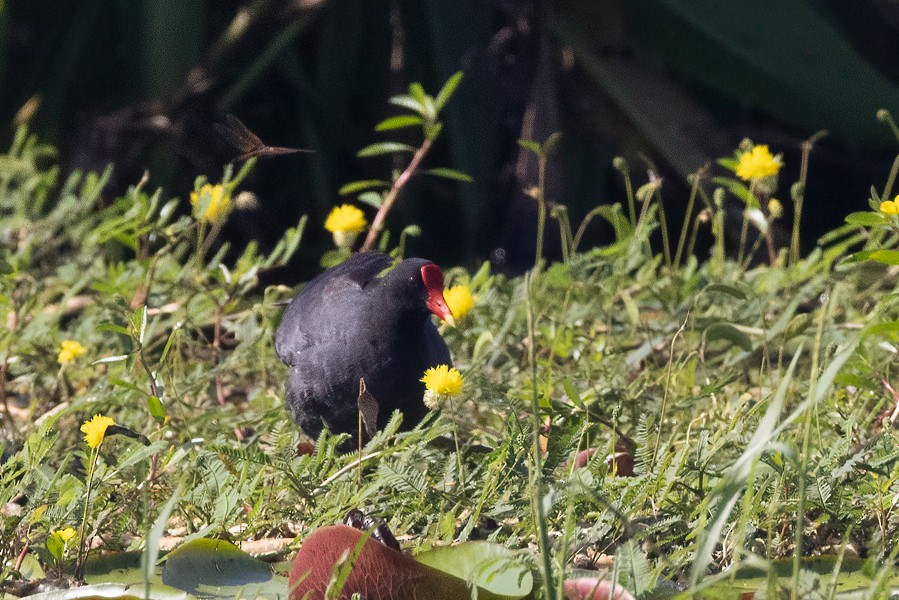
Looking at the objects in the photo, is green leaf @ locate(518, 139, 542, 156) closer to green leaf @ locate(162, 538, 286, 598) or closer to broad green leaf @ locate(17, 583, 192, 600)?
green leaf @ locate(162, 538, 286, 598)

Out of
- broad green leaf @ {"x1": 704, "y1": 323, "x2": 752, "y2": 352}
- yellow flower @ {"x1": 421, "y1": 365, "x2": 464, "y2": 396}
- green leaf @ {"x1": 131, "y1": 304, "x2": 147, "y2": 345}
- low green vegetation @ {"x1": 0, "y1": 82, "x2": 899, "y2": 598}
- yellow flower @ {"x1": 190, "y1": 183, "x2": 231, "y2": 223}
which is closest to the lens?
low green vegetation @ {"x1": 0, "y1": 82, "x2": 899, "y2": 598}

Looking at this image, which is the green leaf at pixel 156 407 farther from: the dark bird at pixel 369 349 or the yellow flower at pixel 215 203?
the yellow flower at pixel 215 203

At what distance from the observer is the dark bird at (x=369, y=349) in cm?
215

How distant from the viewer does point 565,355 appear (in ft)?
8.22

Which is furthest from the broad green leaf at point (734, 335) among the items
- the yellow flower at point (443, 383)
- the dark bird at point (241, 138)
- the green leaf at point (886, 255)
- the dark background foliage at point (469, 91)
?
the dark background foliage at point (469, 91)

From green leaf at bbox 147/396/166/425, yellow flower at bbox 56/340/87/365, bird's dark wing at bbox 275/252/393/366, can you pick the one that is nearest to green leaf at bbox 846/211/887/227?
bird's dark wing at bbox 275/252/393/366

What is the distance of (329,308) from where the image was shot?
2.28 m

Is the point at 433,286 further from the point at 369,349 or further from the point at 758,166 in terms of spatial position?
the point at 758,166

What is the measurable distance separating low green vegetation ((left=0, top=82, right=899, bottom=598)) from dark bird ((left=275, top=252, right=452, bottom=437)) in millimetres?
75

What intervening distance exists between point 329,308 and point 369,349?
0.15 meters

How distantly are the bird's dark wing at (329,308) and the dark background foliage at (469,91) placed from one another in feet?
5.24

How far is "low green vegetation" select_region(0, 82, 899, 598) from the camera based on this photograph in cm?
157

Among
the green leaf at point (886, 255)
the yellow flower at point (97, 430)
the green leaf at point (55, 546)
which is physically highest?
the green leaf at point (886, 255)

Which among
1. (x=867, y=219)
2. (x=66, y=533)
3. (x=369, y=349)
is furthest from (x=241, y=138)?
(x=867, y=219)
